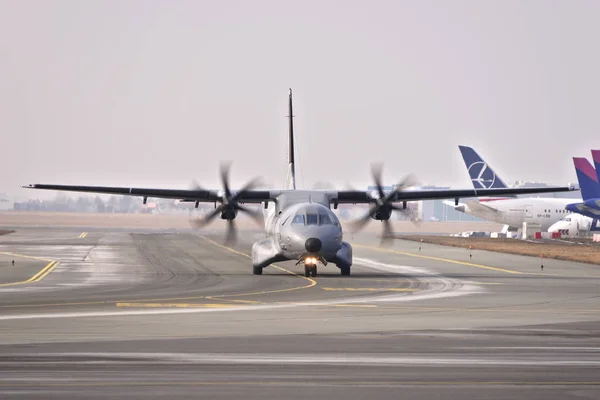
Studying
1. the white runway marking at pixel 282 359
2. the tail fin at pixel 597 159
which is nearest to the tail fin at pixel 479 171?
the tail fin at pixel 597 159

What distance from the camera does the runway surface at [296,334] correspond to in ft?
49.9

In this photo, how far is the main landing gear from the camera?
45375 millimetres

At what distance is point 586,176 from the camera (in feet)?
280

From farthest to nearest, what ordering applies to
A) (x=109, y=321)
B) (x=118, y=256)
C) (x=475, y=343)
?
(x=118, y=256), (x=109, y=321), (x=475, y=343)

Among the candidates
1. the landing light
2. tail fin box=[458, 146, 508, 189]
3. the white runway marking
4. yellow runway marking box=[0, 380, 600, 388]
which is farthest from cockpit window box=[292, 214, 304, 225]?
tail fin box=[458, 146, 508, 189]

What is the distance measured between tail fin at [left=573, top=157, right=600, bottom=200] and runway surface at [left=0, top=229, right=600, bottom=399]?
38.0 metres

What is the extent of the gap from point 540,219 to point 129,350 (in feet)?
342

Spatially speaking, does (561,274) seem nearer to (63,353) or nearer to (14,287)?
(14,287)

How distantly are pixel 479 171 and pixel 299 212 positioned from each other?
75.7 meters

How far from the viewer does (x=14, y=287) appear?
124ft

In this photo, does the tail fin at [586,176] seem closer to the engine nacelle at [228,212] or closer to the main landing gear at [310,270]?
the main landing gear at [310,270]

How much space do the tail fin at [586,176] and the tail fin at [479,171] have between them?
29841mm

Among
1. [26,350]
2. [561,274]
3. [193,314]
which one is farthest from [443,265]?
[26,350]

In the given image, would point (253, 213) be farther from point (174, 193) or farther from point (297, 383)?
point (297, 383)
